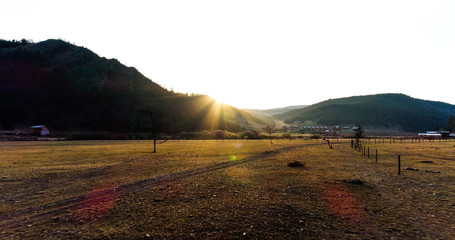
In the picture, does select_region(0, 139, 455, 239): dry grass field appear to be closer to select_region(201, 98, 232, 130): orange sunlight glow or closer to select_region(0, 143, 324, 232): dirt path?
select_region(0, 143, 324, 232): dirt path

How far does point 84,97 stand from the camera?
14250cm

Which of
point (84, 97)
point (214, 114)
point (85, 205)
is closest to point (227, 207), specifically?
point (85, 205)

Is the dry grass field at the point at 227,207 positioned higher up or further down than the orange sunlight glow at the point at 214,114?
further down

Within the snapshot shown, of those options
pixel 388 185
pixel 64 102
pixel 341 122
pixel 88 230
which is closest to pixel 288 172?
pixel 388 185

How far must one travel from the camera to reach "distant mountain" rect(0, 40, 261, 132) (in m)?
123

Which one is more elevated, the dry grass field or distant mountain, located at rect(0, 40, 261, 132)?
distant mountain, located at rect(0, 40, 261, 132)

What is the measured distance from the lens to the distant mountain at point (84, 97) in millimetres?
122875

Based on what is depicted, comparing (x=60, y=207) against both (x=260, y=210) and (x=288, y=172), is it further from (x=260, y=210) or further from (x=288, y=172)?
(x=288, y=172)

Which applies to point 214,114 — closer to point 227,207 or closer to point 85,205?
point 85,205

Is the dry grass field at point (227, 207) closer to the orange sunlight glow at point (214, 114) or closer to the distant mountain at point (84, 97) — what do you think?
the distant mountain at point (84, 97)

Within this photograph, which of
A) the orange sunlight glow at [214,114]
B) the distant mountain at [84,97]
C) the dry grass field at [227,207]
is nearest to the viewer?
the dry grass field at [227,207]

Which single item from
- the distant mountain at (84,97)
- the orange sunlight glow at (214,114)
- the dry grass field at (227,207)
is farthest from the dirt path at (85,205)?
the orange sunlight glow at (214,114)

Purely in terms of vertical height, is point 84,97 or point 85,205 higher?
point 84,97

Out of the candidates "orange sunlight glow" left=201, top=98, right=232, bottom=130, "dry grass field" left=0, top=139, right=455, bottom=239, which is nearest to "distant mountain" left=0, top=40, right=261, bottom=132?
"orange sunlight glow" left=201, top=98, right=232, bottom=130
